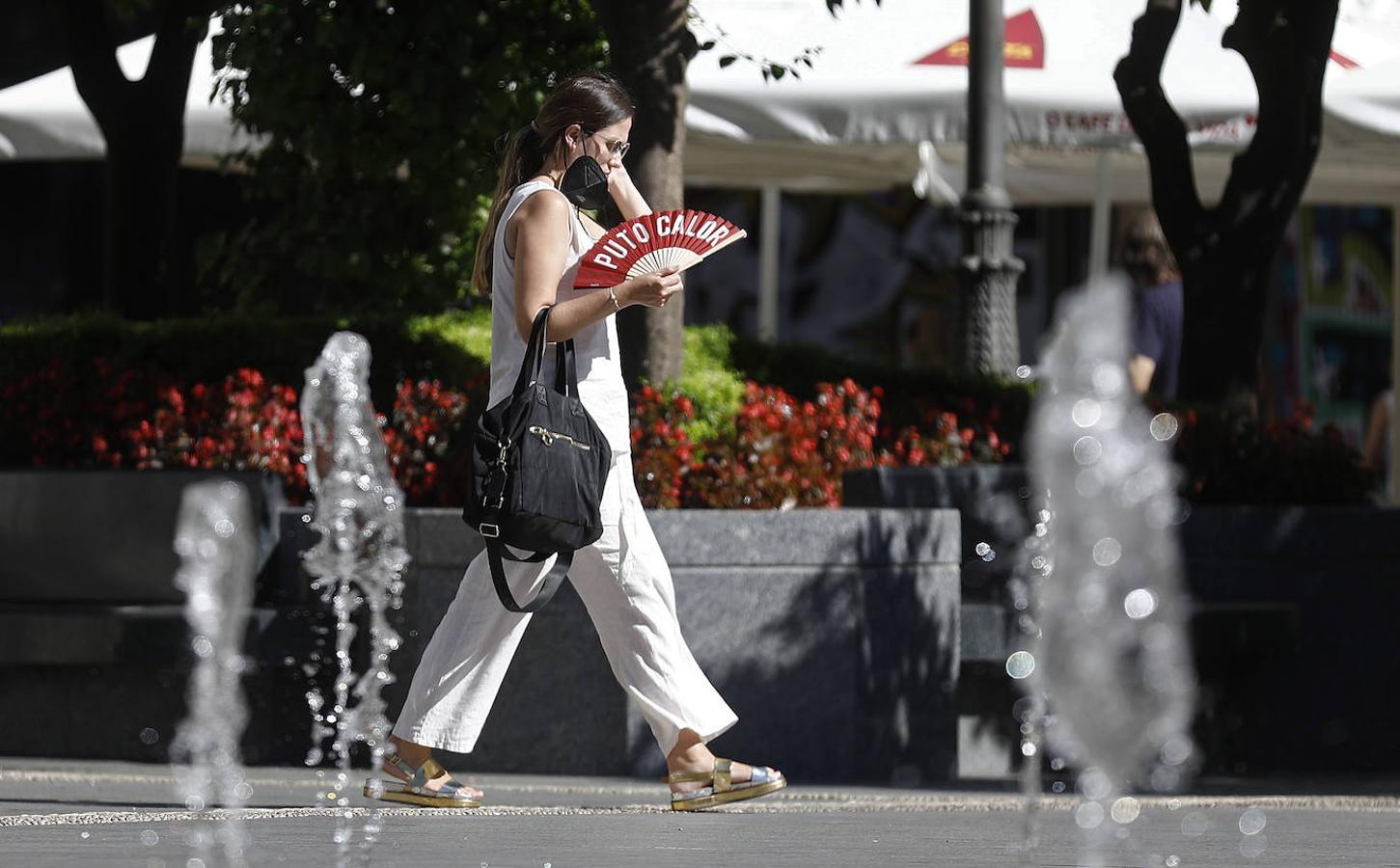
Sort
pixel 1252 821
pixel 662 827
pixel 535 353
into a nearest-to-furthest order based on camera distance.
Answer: pixel 535 353 → pixel 662 827 → pixel 1252 821

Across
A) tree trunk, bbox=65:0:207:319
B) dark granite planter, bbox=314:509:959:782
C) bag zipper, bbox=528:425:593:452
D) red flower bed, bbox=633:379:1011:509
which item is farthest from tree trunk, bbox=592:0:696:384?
tree trunk, bbox=65:0:207:319

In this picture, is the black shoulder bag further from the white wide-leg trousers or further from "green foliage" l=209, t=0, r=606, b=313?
"green foliage" l=209, t=0, r=606, b=313

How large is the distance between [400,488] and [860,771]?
5.88 feet

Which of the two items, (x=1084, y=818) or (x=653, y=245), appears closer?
(x=653, y=245)

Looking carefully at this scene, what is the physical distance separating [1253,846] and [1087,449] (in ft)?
7.91

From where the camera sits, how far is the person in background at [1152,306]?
31.9 ft

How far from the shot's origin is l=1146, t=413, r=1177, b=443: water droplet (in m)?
8.41

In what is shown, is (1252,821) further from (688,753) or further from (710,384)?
(710,384)

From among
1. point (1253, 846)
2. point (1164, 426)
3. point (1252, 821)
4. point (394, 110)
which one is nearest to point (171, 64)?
point (394, 110)

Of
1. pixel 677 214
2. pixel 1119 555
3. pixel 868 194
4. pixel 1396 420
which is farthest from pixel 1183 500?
pixel 868 194

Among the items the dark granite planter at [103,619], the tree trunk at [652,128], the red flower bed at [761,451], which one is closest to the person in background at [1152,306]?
the red flower bed at [761,451]

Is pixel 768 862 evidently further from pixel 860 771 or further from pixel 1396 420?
pixel 1396 420

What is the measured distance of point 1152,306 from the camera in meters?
9.73

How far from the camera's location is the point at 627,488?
5945 millimetres
